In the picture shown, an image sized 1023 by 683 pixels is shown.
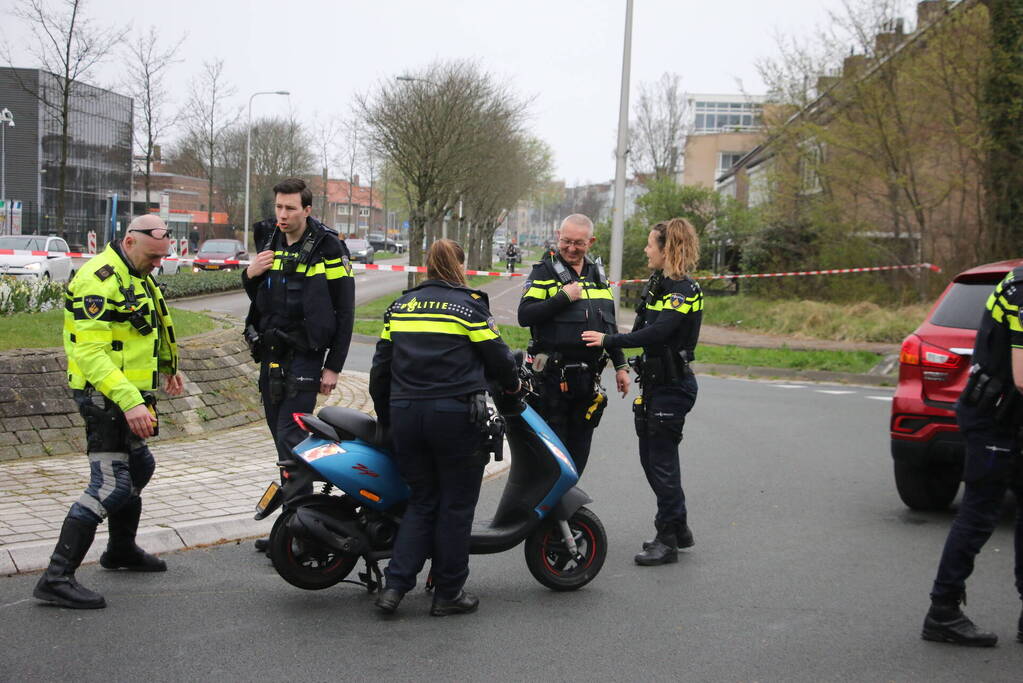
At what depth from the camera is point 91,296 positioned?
15.8ft

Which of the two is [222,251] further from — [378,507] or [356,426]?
[378,507]

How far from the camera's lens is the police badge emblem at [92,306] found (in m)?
4.79

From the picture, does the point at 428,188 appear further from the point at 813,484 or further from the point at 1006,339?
the point at 1006,339

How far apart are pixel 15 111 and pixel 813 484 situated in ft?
205

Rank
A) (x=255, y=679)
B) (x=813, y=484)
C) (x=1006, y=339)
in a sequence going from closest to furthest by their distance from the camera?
(x=255, y=679) < (x=1006, y=339) < (x=813, y=484)

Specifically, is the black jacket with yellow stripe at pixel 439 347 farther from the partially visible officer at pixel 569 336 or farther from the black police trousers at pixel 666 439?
the black police trousers at pixel 666 439

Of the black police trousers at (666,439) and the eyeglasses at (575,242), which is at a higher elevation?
the eyeglasses at (575,242)

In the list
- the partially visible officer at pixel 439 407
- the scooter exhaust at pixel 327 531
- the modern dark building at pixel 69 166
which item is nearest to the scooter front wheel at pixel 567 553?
the partially visible officer at pixel 439 407

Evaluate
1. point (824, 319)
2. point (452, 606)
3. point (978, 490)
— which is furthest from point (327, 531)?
point (824, 319)

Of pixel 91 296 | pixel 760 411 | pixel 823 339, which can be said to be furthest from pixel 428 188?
pixel 91 296

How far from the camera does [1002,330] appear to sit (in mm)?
4605

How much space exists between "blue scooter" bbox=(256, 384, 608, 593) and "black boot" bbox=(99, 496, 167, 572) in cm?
78

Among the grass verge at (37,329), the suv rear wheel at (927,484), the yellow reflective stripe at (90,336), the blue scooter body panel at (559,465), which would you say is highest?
the yellow reflective stripe at (90,336)

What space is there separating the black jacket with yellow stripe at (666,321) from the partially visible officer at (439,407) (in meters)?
1.17
